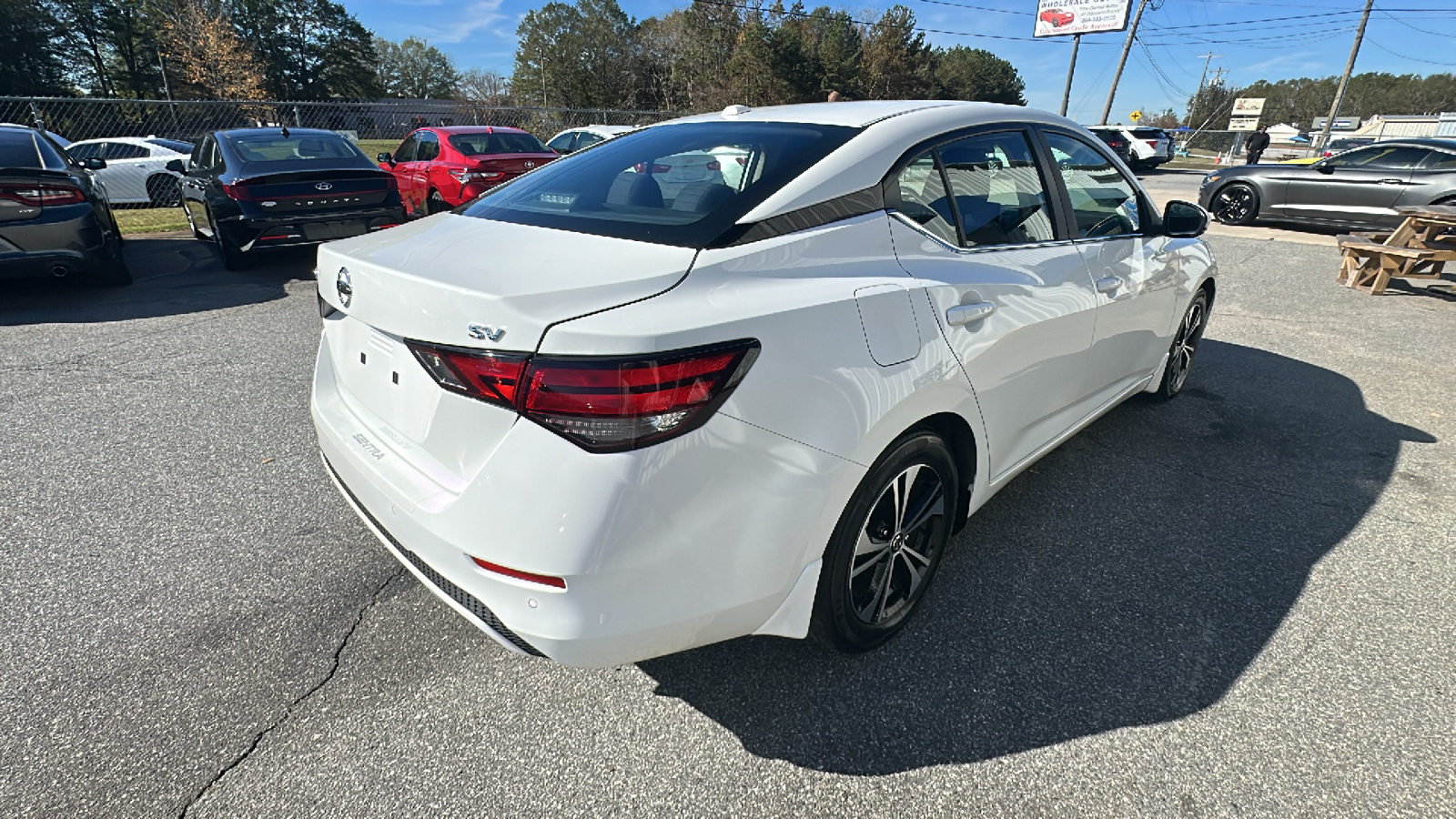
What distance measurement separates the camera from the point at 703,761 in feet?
6.27

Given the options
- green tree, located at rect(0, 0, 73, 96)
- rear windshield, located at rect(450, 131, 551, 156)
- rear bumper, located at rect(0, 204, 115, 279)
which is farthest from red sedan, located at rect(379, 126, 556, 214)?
green tree, located at rect(0, 0, 73, 96)

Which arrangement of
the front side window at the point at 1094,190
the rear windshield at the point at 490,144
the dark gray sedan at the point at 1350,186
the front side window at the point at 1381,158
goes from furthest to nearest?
the front side window at the point at 1381,158
the dark gray sedan at the point at 1350,186
the rear windshield at the point at 490,144
the front side window at the point at 1094,190

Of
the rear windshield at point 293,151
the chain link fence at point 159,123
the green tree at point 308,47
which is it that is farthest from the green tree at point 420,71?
the rear windshield at point 293,151

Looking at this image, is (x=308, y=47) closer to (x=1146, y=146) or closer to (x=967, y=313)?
(x=1146, y=146)

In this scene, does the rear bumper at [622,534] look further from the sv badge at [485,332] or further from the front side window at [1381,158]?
the front side window at [1381,158]

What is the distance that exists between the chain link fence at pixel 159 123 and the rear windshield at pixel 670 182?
11290 millimetres

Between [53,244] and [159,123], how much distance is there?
675 inches

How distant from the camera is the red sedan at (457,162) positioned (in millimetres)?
9414

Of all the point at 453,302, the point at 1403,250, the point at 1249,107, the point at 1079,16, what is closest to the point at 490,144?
the point at 453,302

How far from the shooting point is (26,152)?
6.14 metres

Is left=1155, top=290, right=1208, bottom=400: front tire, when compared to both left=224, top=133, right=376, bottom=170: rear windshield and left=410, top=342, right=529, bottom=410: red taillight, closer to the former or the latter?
left=410, top=342, right=529, bottom=410: red taillight

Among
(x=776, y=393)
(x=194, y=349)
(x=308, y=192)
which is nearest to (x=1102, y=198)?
(x=776, y=393)

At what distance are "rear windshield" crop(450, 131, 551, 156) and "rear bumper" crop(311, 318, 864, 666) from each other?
9.26 m

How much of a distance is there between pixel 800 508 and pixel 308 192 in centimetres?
725
